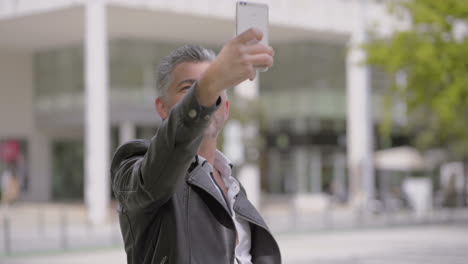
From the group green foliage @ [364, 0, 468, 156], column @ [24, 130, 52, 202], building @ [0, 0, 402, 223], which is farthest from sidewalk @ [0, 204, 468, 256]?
column @ [24, 130, 52, 202]

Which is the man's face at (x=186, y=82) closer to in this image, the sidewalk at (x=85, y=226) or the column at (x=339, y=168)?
the sidewalk at (x=85, y=226)

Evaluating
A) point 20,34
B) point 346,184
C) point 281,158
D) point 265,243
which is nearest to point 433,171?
point 346,184

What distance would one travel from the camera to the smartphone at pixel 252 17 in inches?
58.8

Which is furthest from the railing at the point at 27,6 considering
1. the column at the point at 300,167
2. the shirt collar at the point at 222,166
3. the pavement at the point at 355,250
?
the shirt collar at the point at 222,166

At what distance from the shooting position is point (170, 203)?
1.75 m

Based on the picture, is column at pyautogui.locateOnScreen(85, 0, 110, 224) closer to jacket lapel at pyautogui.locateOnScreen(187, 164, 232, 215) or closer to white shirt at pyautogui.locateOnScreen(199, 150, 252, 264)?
white shirt at pyautogui.locateOnScreen(199, 150, 252, 264)

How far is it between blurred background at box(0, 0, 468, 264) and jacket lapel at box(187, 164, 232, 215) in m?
13.4

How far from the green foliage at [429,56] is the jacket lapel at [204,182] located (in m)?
18.2

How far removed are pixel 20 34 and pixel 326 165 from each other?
771 inches

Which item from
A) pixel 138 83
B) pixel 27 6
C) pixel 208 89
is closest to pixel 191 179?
pixel 208 89

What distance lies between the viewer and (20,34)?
116 feet

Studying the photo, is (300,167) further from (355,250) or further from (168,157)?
(168,157)

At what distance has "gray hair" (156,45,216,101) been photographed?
1896 millimetres

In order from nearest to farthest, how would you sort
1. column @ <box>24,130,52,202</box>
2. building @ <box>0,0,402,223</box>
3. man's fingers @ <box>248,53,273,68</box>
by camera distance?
man's fingers @ <box>248,53,273,68</box> < building @ <box>0,0,402,223</box> < column @ <box>24,130,52,202</box>
